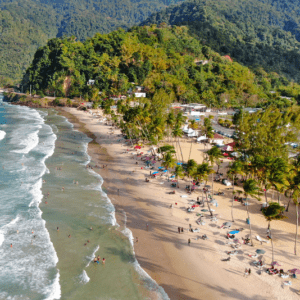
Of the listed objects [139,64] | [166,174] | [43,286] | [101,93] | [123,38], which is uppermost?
[123,38]

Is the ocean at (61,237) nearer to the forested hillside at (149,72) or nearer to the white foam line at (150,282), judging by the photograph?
the white foam line at (150,282)

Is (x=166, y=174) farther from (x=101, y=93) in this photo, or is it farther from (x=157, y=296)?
(x=101, y=93)

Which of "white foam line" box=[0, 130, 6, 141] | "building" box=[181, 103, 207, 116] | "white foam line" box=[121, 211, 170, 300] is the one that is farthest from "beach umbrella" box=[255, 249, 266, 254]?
"building" box=[181, 103, 207, 116]

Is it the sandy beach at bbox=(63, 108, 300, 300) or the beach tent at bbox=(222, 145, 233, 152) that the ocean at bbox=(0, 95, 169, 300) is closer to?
the sandy beach at bbox=(63, 108, 300, 300)

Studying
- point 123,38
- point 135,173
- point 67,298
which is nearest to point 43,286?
point 67,298

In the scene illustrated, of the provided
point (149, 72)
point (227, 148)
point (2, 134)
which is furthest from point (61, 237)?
point (149, 72)

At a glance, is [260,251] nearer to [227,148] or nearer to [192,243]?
[192,243]
